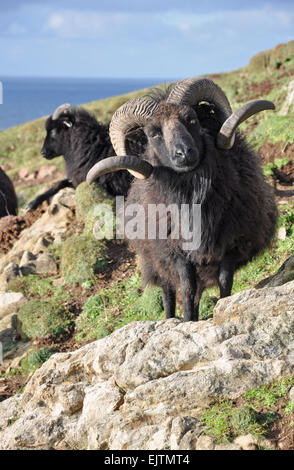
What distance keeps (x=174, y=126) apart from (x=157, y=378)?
9.78 feet

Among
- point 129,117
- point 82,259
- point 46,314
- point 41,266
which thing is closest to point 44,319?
point 46,314

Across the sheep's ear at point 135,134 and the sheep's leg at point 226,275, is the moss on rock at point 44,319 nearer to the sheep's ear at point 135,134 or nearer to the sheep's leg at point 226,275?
the sheep's leg at point 226,275

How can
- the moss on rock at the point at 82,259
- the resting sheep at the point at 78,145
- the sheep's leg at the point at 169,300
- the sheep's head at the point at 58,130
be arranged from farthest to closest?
1. the sheep's head at the point at 58,130
2. the resting sheep at the point at 78,145
3. the moss on rock at the point at 82,259
4. the sheep's leg at the point at 169,300

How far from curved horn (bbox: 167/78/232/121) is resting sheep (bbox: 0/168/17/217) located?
419 inches

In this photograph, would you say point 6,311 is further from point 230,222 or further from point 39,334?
point 230,222

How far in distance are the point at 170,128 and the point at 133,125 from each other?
0.94m

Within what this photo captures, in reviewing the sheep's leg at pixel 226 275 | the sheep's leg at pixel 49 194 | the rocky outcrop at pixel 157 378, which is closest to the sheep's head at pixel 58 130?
the sheep's leg at pixel 49 194

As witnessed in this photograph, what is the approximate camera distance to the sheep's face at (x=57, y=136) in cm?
1451

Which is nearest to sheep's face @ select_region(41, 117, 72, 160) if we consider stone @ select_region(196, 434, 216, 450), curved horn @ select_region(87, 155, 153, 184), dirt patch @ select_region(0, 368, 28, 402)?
dirt patch @ select_region(0, 368, 28, 402)

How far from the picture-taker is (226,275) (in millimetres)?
7309

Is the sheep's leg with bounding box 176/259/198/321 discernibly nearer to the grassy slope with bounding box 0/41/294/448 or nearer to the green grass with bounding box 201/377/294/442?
the grassy slope with bounding box 0/41/294/448

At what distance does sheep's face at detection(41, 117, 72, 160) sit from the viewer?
14.5 m

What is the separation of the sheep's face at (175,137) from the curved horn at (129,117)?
6.9 inches

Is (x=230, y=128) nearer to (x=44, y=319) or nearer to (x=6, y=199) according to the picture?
(x=44, y=319)
